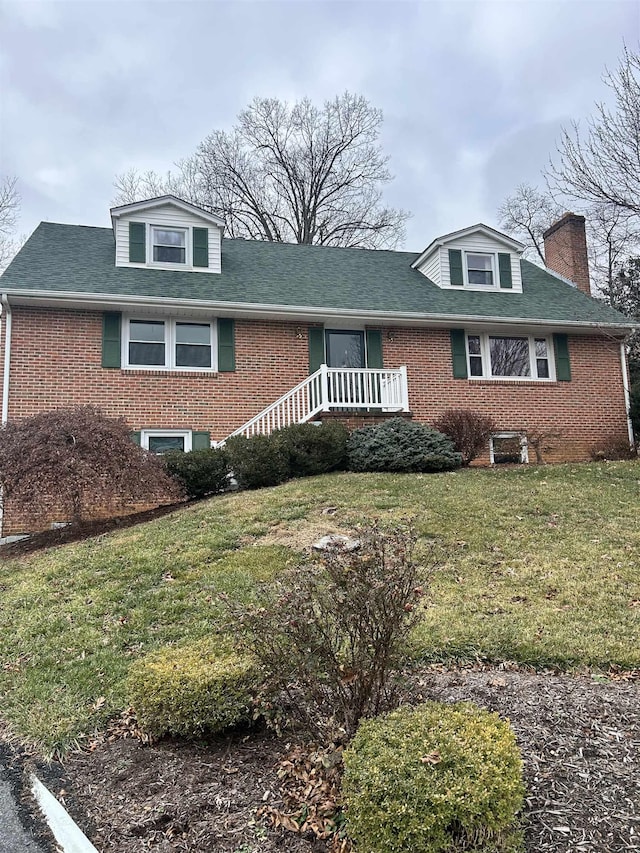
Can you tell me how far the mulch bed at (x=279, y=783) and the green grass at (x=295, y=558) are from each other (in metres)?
0.52

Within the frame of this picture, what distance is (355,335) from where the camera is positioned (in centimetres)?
1416

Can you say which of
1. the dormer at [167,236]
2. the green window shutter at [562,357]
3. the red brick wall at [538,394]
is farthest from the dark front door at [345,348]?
the green window shutter at [562,357]

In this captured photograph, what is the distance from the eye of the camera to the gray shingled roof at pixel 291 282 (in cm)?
1256

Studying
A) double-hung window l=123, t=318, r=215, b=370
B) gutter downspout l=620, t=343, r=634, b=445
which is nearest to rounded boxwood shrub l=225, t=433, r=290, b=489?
double-hung window l=123, t=318, r=215, b=370

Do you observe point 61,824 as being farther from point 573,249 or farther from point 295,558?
point 573,249

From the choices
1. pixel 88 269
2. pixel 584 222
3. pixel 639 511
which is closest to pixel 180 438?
pixel 88 269

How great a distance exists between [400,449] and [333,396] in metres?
2.15

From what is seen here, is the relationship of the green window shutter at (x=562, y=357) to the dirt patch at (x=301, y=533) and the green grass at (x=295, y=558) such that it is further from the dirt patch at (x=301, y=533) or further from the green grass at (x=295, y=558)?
the dirt patch at (x=301, y=533)

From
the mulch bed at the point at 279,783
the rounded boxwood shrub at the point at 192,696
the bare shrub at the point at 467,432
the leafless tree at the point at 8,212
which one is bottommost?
the mulch bed at the point at 279,783

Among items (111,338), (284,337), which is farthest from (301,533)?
(111,338)

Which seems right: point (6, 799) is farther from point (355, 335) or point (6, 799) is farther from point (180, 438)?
point (355, 335)

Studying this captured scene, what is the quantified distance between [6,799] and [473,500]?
6.79m

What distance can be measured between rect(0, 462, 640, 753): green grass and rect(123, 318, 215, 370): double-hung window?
161 inches

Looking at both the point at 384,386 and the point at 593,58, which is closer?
the point at 593,58
